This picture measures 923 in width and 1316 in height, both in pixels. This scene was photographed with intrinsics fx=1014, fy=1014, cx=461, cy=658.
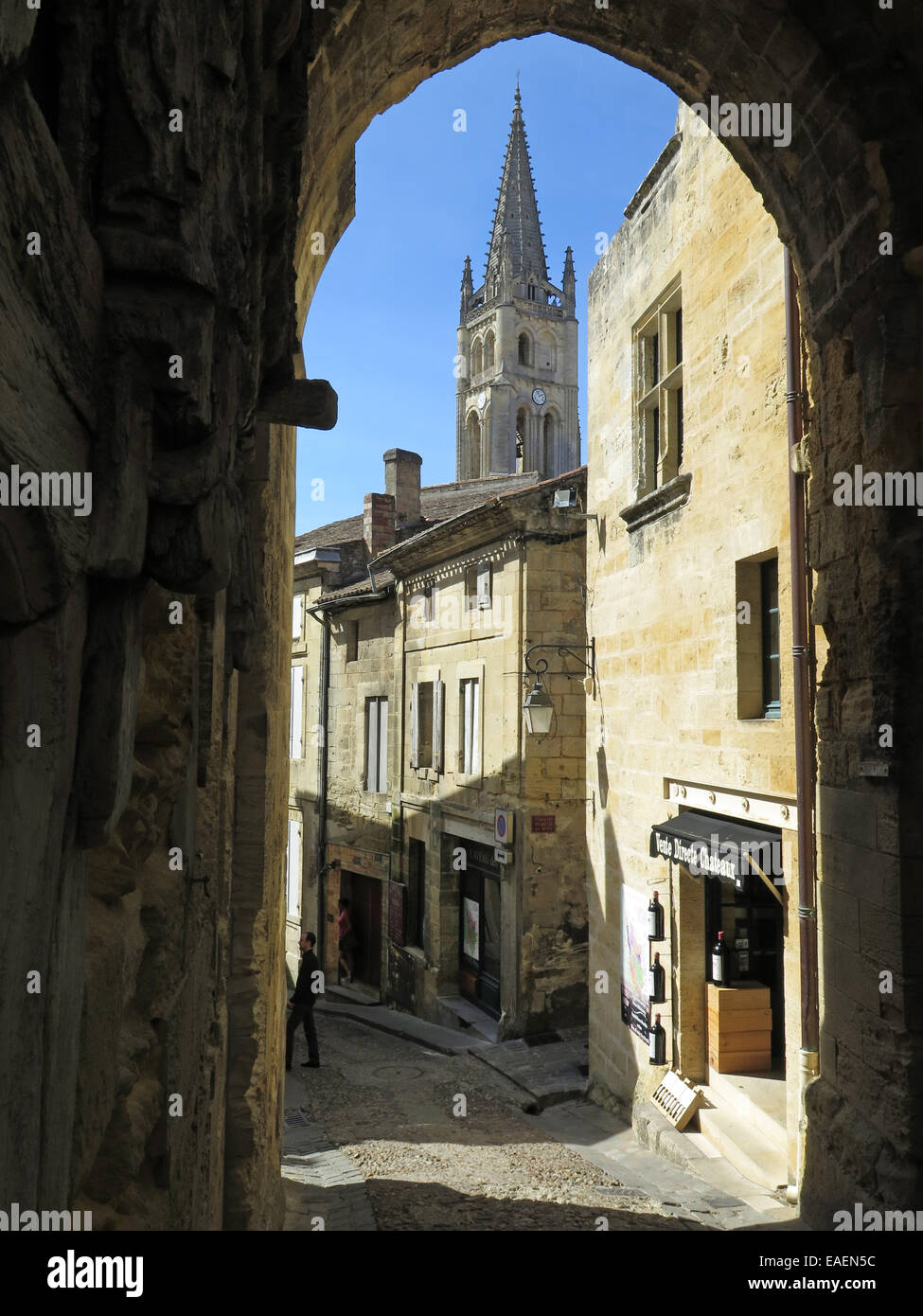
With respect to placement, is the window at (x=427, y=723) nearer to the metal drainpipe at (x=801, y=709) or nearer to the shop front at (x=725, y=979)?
the shop front at (x=725, y=979)

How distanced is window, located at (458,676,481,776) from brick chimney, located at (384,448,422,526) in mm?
6121

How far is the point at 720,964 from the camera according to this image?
24.6 ft

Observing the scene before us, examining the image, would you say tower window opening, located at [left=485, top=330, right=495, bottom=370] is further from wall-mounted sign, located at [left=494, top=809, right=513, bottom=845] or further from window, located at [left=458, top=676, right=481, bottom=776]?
wall-mounted sign, located at [left=494, top=809, right=513, bottom=845]

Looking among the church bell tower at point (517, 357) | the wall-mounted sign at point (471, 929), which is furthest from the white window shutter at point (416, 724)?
the church bell tower at point (517, 357)

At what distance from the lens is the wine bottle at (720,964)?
7.51 metres

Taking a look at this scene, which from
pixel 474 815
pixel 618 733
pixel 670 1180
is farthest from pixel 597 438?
pixel 670 1180

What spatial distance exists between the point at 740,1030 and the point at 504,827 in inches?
220

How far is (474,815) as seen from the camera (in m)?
13.9

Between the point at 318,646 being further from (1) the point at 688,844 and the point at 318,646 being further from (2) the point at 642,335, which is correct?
(1) the point at 688,844

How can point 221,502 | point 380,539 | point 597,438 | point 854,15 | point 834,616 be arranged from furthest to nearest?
point 380,539
point 597,438
point 834,616
point 854,15
point 221,502

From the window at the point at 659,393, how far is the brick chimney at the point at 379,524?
10.4m

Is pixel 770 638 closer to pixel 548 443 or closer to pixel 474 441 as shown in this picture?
pixel 548 443
